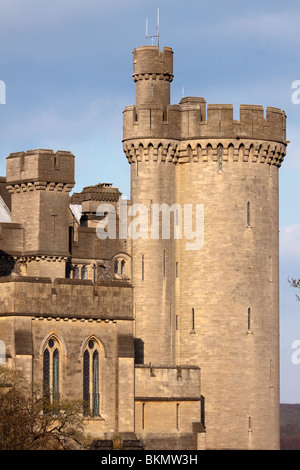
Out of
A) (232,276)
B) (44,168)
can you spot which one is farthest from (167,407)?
(44,168)

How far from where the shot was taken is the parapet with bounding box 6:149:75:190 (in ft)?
349

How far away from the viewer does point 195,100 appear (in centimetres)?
10950

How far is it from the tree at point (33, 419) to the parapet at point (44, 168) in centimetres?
1492

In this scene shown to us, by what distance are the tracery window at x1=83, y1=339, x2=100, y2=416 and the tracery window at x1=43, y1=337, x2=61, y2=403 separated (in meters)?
1.53

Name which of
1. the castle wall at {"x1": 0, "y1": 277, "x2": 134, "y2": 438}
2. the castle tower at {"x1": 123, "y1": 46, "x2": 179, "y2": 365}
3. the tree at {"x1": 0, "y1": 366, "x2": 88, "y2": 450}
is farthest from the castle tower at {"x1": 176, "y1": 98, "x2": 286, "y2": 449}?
the tree at {"x1": 0, "y1": 366, "x2": 88, "y2": 450}

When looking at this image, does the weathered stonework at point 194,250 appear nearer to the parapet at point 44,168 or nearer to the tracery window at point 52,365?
the parapet at point 44,168

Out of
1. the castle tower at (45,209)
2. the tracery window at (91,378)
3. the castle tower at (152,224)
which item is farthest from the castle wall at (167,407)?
the castle tower at (45,209)

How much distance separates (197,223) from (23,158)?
10.0 metres

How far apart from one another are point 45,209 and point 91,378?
11743 millimetres

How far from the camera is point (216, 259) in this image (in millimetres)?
107250

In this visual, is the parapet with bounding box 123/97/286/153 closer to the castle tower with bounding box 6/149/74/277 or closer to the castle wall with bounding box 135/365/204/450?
the castle tower with bounding box 6/149/74/277

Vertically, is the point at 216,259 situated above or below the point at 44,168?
below

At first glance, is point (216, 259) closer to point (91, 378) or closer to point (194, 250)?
point (194, 250)
